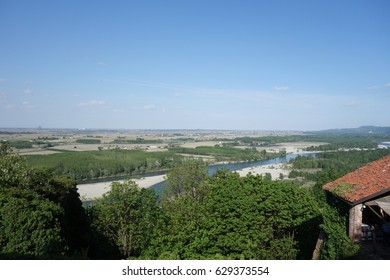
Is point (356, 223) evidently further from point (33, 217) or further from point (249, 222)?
point (33, 217)

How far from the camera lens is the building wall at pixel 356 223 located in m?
11.5

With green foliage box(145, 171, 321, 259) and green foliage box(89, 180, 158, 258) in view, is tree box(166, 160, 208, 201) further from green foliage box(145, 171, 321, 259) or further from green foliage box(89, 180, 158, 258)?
green foliage box(145, 171, 321, 259)

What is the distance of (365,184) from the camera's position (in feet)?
39.5

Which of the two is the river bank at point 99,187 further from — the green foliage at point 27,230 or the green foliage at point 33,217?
the green foliage at point 27,230

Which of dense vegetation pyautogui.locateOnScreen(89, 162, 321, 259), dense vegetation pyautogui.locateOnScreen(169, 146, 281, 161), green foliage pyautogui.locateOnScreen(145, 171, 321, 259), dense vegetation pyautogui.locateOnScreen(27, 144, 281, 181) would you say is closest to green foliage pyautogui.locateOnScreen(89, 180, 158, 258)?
dense vegetation pyautogui.locateOnScreen(89, 162, 321, 259)

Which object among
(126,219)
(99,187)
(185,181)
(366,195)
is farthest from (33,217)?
(99,187)

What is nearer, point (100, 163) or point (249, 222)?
point (249, 222)

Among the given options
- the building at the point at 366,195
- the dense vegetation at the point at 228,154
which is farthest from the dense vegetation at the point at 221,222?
the dense vegetation at the point at 228,154

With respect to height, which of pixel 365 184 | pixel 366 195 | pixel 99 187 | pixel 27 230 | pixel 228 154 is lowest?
pixel 99 187

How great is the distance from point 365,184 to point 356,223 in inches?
67.2

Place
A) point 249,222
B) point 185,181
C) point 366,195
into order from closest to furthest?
1. point 366,195
2. point 249,222
3. point 185,181

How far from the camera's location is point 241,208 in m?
14.6

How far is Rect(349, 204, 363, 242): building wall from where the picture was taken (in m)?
11.5
